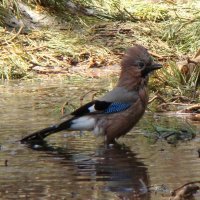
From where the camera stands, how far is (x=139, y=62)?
7.43 m

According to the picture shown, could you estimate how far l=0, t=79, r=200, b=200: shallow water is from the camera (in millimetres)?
5238

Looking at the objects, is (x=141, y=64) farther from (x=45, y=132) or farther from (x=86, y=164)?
(x=86, y=164)

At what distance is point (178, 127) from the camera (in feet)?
24.8

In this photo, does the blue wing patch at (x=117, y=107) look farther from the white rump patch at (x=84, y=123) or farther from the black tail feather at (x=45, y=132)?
the black tail feather at (x=45, y=132)

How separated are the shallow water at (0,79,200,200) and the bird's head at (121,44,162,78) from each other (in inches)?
23.0

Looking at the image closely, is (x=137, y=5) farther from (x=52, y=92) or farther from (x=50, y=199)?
(x=50, y=199)

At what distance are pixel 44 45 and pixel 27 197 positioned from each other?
9.14 m

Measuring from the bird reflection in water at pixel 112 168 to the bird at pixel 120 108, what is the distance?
149 millimetres

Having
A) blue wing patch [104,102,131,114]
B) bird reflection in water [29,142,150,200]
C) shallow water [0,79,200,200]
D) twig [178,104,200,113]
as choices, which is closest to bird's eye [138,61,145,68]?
blue wing patch [104,102,131,114]

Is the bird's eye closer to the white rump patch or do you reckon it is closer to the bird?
the bird

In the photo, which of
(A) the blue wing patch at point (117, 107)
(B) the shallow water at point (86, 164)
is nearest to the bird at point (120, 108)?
(A) the blue wing patch at point (117, 107)

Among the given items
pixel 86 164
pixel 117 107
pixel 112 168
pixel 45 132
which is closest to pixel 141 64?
pixel 117 107

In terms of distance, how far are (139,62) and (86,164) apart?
4.95 ft

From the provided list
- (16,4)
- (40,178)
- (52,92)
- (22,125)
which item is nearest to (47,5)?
(16,4)
